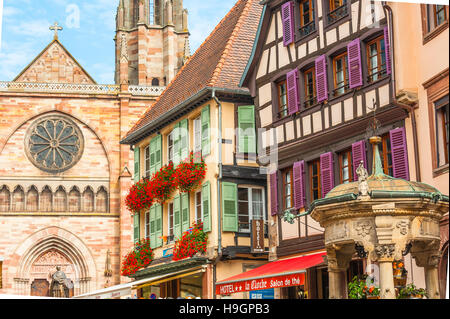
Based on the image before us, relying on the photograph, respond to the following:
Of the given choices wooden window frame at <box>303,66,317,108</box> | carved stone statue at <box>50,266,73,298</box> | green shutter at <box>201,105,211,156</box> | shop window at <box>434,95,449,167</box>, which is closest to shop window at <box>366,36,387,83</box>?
wooden window frame at <box>303,66,317,108</box>

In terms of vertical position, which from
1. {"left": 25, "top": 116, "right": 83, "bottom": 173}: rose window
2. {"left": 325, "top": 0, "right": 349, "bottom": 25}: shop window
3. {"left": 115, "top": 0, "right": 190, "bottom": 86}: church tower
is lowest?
{"left": 325, "top": 0, "right": 349, "bottom": 25}: shop window

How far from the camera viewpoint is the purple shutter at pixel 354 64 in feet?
54.6

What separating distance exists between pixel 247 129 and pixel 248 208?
190cm

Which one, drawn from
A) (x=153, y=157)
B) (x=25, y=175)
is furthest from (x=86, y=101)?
(x=153, y=157)

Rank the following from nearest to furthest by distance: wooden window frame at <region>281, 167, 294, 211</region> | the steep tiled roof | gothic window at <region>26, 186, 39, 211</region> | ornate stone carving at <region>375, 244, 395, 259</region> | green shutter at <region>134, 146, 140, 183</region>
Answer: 1. ornate stone carving at <region>375, 244, 395, 259</region>
2. wooden window frame at <region>281, 167, 294, 211</region>
3. the steep tiled roof
4. green shutter at <region>134, 146, 140, 183</region>
5. gothic window at <region>26, 186, 39, 211</region>

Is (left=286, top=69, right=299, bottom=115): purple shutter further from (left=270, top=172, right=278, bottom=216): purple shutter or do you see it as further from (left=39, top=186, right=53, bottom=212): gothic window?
(left=39, top=186, right=53, bottom=212): gothic window

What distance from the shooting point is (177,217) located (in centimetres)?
2345

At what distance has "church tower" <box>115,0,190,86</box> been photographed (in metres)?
44.9

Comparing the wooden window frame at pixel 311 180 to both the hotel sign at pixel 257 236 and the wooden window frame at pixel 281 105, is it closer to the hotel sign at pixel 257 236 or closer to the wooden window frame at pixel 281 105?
the wooden window frame at pixel 281 105

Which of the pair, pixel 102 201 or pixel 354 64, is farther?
pixel 102 201

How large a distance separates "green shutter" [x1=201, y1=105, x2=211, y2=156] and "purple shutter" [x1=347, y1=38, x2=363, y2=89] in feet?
19.4

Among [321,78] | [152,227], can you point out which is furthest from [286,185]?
[152,227]

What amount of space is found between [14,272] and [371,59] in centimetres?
2778

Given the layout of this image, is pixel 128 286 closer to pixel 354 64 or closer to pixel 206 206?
pixel 206 206
